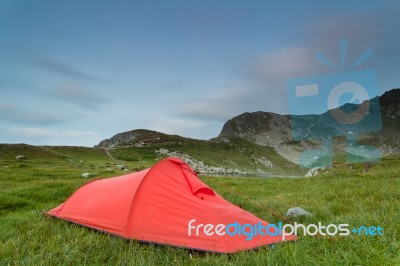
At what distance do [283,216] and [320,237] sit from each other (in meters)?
3.27

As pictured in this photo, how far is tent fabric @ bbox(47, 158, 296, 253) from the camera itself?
6.69m

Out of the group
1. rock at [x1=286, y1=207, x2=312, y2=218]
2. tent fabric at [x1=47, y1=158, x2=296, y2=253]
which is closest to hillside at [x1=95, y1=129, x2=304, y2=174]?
rock at [x1=286, y1=207, x2=312, y2=218]

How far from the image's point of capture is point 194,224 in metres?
7.04

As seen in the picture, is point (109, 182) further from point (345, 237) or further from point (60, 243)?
point (345, 237)

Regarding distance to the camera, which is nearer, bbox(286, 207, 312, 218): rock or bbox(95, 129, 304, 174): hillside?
bbox(286, 207, 312, 218): rock

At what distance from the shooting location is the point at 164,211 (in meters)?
7.53

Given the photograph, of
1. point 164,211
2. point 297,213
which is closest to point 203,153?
point 297,213

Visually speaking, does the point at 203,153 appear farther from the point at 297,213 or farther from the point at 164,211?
the point at 164,211

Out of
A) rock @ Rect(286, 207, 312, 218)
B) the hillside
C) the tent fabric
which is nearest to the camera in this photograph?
the tent fabric

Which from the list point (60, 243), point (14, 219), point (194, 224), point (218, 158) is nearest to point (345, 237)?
point (194, 224)

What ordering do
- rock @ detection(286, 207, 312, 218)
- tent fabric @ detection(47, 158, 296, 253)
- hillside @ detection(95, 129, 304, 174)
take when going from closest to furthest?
tent fabric @ detection(47, 158, 296, 253), rock @ detection(286, 207, 312, 218), hillside @ detection(95, 129, 304, 174)

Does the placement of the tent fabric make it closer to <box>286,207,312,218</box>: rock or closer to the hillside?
<box>286,207,312,218</box>: rock

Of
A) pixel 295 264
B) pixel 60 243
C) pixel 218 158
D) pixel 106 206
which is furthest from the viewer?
pixel 218 158

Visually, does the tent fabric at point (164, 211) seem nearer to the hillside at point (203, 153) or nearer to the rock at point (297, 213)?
the rock at point (297, 213)
